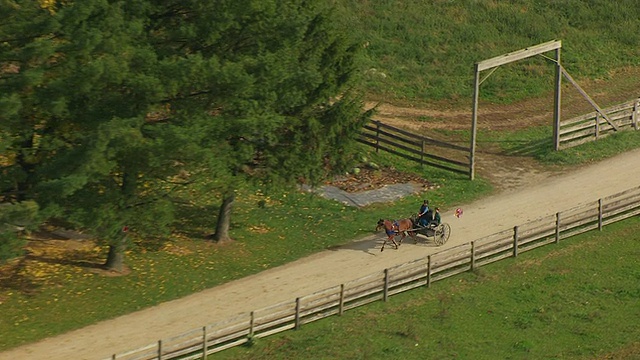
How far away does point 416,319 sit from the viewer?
31.7 m

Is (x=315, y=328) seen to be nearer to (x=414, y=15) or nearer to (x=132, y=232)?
(x=132, y=232)

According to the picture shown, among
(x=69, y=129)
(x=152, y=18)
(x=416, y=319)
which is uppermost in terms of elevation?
(x=152, y=18)

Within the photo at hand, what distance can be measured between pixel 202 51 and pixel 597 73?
29.3 metres

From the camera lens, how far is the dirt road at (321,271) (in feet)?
97.5

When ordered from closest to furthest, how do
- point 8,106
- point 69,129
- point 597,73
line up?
point 8,106 < point 69,129 < point 597,73

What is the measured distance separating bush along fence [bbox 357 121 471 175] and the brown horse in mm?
7557

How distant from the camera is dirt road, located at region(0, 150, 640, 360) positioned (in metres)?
29.7

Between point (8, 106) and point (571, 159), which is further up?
point (8, 106)

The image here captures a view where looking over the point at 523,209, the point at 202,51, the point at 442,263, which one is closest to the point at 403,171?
the point at 523,209

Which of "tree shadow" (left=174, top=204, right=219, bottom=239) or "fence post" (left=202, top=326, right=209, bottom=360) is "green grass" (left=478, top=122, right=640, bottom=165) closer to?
"tree shadow" (left=174, top=204, right=219, bottom=239)

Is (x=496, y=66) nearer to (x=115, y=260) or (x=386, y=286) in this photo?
(x=386, y=286)

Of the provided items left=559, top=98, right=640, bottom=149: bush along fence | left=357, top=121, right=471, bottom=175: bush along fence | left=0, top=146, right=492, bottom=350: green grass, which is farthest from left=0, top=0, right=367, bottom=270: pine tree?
left=559, top=98, right=640, bottom=149: bush along fence

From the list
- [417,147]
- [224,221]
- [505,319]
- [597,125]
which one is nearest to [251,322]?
[224,221]

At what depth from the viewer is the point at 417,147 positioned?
151 feet
